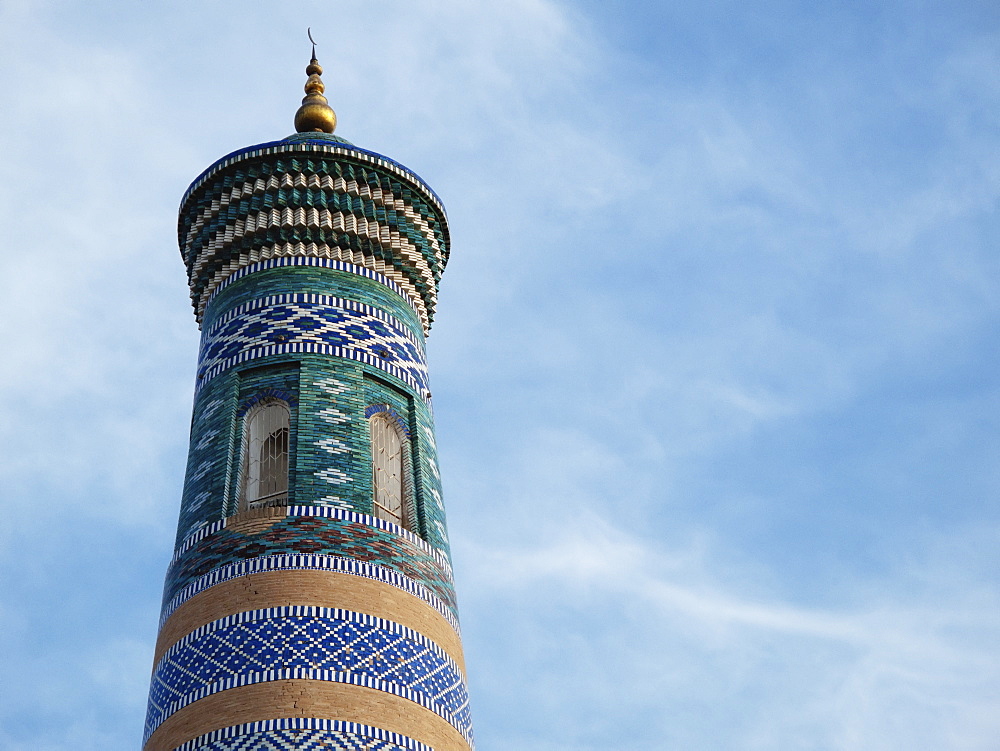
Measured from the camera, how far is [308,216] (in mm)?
11172

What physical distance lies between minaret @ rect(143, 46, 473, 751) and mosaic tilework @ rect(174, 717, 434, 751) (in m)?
0.01

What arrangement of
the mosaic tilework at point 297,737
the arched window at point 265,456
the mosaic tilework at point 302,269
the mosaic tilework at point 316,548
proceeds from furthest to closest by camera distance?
the mosaic tilework at point 302,269 < the arched window at point 265,456 < the mosaic tilework at point 316,548 < the mosaic tilework at point 297,737

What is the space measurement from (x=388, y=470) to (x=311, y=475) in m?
0.79

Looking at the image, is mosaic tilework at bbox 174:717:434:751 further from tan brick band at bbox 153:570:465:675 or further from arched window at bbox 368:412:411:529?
arched window at bbox 368:412:411:529

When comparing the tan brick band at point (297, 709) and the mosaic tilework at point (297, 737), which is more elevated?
the tan brick band at point (297, 709)

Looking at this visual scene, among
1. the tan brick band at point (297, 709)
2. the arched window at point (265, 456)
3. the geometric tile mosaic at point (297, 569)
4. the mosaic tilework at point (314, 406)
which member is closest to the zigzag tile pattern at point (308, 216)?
the mosaic tilework at point (314, 406)

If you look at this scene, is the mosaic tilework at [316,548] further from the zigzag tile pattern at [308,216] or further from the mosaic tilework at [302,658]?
the zigzag tile pattern at [308,216]

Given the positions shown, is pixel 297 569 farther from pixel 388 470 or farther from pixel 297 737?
pixel 388 470

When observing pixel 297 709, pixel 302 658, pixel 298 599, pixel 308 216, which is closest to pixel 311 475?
pixel 298 599

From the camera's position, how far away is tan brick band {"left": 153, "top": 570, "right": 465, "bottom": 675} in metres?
8.90

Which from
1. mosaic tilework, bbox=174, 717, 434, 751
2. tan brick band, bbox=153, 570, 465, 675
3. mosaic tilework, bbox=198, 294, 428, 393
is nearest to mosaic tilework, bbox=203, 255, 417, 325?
mosaic tilework, bbox=198, 294, 428, 393

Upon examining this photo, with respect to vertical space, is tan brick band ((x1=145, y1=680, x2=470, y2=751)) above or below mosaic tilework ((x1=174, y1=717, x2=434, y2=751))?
above

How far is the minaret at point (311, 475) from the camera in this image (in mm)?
8547

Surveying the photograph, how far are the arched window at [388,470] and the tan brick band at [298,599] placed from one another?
0.76 metres
